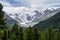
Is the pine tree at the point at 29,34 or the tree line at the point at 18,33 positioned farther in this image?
the pine tree at the point at 29,34

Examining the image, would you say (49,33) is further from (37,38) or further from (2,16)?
(2,16)

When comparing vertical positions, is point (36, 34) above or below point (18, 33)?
below

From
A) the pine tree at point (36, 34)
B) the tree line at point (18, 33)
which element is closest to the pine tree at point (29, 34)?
the tree line at point (18, 33)

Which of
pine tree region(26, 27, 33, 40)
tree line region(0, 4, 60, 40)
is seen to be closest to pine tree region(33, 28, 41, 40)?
tree line region(0, 4, 60, 40)

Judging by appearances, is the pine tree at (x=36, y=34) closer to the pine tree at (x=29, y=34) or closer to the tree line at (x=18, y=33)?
the tree line at (x=18, y=33)

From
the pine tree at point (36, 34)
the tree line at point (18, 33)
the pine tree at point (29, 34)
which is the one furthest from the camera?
the pine tree at point (36, 34)

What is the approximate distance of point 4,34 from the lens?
21.1 metres

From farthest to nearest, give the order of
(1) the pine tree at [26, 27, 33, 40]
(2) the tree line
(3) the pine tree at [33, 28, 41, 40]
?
(3) the pine tree at [33, 28, 41, 40] → (1) the pine tree at [26, 27, 33, 40] → (2) the tree line

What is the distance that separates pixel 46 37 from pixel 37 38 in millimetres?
25139

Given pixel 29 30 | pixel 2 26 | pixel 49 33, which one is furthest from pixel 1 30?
pixel 49 33

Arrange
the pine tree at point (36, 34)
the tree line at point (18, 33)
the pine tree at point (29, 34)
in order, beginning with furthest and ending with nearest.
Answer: the pine tree at point (36, 34), the pine tree at point (29, 34), the tree line at point (18, 33)

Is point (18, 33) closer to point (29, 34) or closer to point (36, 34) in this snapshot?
point (29, 34)

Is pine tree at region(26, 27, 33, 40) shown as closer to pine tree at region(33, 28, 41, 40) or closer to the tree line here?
the tree line

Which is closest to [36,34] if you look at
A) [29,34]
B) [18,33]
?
[29,34]
